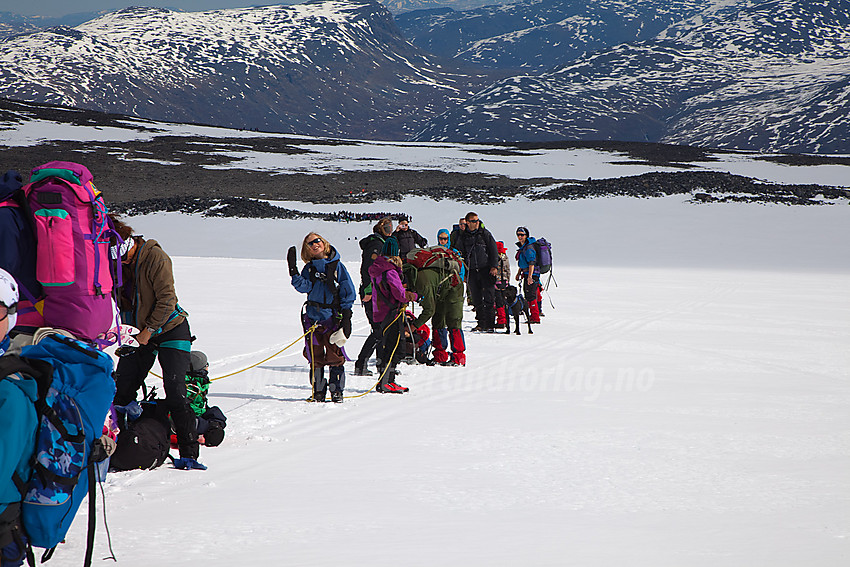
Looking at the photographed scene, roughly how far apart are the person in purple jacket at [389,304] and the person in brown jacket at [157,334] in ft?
9.65

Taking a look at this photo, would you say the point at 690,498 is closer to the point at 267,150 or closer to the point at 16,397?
the point at 16,397

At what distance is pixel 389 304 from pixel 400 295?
0.22 metres

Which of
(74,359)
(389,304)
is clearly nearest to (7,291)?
(74,359)

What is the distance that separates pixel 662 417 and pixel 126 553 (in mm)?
4415

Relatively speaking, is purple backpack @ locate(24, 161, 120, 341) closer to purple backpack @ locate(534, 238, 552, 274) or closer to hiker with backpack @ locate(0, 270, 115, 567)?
hiker with backpack @ locate(0, 270, 115, 567)

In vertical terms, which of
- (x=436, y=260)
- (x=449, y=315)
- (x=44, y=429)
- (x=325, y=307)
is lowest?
(x=449, y=315)

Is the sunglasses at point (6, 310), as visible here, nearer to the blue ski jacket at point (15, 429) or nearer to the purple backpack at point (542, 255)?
the blue ski jacket at point (15, 429)

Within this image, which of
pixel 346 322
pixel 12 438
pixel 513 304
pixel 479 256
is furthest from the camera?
pixel 513 304

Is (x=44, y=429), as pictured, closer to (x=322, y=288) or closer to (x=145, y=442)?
(x=145, y=442)

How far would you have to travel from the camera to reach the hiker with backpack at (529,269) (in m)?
12.0

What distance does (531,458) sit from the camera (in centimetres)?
493

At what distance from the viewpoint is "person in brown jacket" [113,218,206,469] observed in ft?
14.6

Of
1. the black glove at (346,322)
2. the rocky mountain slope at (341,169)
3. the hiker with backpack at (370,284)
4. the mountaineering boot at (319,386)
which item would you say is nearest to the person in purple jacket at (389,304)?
the hiker with backpack at (370,284)

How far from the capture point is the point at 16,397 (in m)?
2.19
